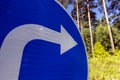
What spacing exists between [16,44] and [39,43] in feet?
0.42

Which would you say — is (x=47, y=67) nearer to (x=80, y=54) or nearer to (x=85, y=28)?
(x=80, y=54)

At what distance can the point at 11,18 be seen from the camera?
3.15 ft

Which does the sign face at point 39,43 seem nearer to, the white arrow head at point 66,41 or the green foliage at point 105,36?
the white arrow head at point 66,41

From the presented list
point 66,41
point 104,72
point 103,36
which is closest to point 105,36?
point 103,36

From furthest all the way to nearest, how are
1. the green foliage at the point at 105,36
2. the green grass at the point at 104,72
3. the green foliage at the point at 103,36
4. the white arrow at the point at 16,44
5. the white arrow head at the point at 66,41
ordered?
1. the green foliage at the point at 103,36
2. the green foliage at the point at 105,36
3. the green grass at the point at 104,72
4. the white arrow head at the point at 66,41
5. the white arrow at the point at 16,44

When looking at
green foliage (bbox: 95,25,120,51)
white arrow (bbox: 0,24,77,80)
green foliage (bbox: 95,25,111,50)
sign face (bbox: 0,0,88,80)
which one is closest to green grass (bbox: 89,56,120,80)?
sign face (bbox: 0,0,88,80)

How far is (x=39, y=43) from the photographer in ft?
3.54

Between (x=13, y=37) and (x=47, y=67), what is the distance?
0.70ft

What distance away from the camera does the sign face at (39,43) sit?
0.94 m

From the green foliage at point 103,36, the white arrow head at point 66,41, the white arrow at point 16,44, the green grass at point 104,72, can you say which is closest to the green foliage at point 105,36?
the green foliage at point 103,36

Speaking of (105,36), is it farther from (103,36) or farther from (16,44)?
(16,44)

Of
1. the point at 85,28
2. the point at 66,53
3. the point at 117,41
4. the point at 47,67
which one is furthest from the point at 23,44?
the point at 85,28

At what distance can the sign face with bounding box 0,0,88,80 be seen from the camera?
0.94 meters

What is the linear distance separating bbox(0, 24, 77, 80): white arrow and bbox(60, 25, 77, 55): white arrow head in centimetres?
9
